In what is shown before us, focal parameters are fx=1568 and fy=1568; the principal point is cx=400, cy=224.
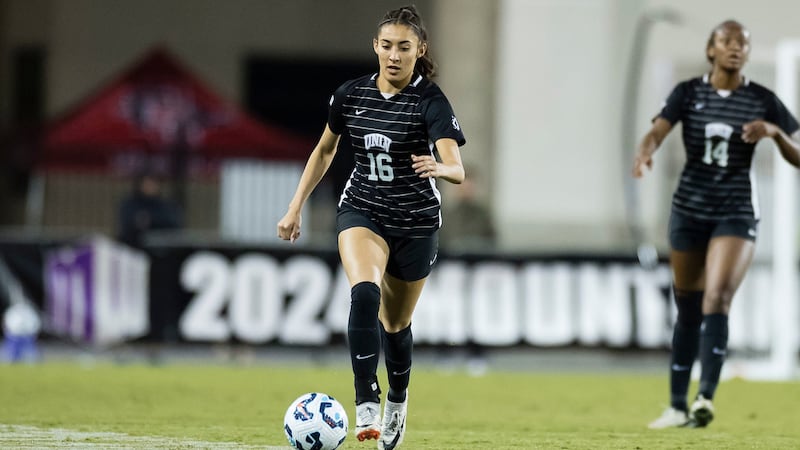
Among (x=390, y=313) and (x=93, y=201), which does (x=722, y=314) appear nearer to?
(x=390, y=313)

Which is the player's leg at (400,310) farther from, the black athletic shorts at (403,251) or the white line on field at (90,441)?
the white line on field at (90,441)

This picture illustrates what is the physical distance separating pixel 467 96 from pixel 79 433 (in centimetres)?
1369

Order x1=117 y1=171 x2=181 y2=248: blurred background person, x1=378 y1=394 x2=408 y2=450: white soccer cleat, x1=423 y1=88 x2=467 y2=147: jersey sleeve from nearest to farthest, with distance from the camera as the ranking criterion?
1. x1=423 y1=88 x2=467 y2=147: jersey sleeve
2. x1=378 y1=394 x2=408 y2=450: white soccer cleat
3. x1=117 y1=171 x2=181 y2=248: blurred background person

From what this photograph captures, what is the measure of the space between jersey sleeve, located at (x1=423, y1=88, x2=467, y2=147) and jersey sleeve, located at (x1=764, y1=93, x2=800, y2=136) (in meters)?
3.05

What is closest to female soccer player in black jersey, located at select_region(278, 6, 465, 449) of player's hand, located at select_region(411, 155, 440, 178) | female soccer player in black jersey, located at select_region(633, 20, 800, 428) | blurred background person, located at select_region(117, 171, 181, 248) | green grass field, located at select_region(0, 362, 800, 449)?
player's hand, located at select_region(411, 155, 440, 178)

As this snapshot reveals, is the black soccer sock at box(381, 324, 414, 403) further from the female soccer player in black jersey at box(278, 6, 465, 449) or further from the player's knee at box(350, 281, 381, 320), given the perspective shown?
the player's knee at box(350, 281, 381, 320)

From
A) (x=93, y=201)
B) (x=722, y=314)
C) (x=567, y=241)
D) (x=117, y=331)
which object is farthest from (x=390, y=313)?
(x=93, y=201)

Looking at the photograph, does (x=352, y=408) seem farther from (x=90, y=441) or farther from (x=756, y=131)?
(x=756, y=131)

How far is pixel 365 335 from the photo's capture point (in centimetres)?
787

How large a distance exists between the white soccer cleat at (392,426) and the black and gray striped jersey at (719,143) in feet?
9.62

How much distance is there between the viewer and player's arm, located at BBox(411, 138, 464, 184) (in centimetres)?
755

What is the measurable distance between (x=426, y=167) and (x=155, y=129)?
13.9 metres

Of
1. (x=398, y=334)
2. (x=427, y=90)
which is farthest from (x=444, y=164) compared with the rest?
(x=398, y=334)

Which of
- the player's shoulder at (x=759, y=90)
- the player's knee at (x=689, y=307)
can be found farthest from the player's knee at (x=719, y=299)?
the player's shoulder at (x=759, y=90)
